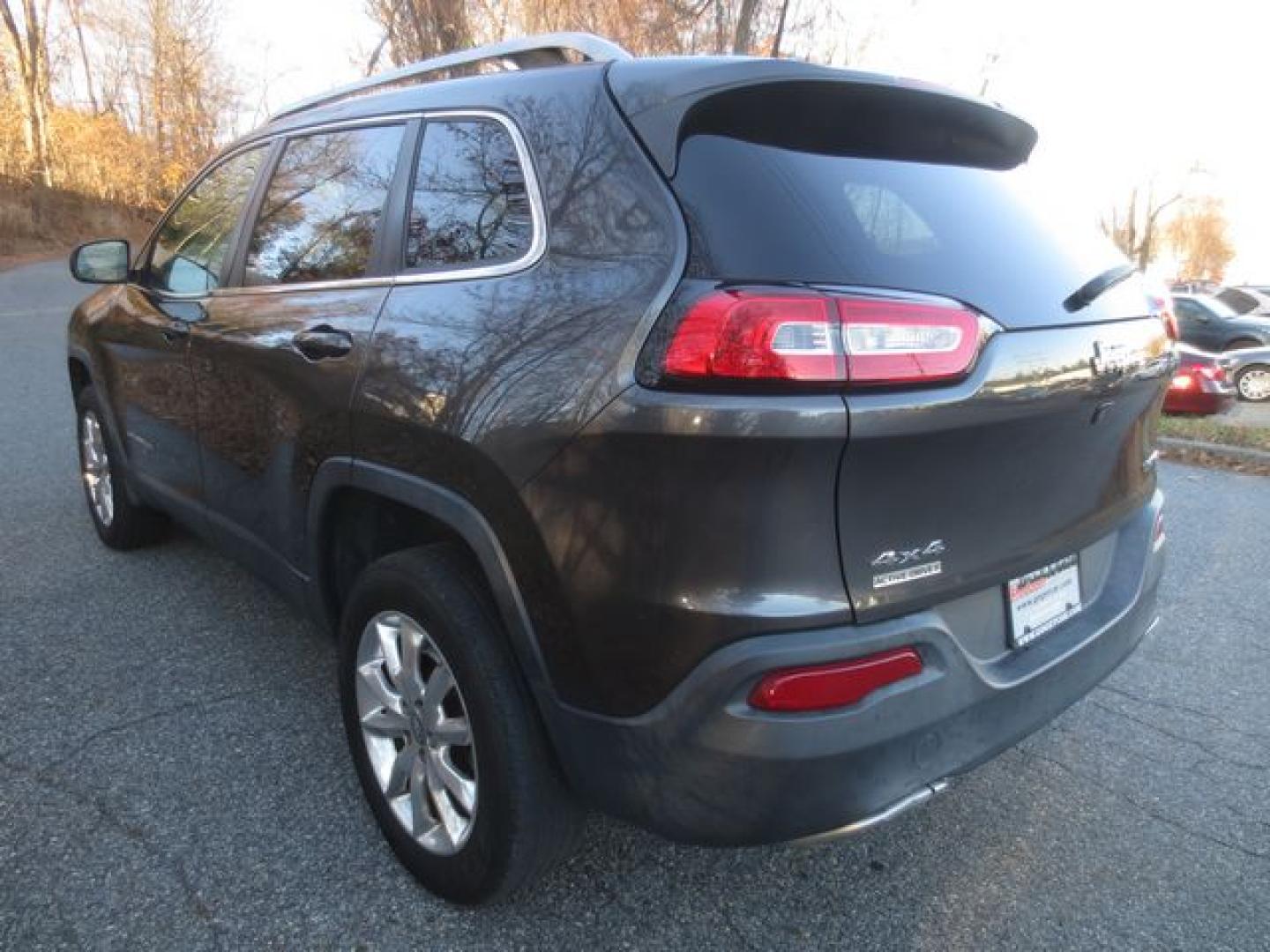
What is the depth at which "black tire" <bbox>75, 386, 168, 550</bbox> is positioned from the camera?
13.1 ft

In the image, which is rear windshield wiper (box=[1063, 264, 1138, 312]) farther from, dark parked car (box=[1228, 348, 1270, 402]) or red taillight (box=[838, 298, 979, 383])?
dark parked car (box=[1228, 348, 1270, 402])

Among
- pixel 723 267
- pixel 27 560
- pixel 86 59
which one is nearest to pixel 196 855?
pixel 723 267

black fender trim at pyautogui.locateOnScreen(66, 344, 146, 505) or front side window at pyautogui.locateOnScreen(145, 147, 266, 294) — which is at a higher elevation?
front side window at pyautogui.locateOnScreen(145, 147, 266, 294)

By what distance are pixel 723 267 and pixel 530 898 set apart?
1499 millimetres

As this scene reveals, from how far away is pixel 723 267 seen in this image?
1.60m

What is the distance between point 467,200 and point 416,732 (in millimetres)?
1245

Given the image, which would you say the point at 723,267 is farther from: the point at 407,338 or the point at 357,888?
the point at 357,888

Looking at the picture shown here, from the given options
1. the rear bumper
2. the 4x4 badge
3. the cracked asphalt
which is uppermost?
the 4x4 badge

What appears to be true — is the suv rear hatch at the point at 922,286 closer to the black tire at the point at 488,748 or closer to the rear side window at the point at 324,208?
the black tire at the point at 488,748

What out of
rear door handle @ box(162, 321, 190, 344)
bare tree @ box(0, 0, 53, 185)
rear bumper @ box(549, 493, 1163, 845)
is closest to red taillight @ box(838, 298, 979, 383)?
rear bumper @ box(549, 493, 1163, 845)

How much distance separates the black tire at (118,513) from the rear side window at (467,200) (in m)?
2.37

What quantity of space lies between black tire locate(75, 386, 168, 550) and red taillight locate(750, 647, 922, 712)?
3328mm

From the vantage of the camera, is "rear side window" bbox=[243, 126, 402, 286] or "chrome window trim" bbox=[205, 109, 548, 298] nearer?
"chrome window trim" bbox=[205, 109, 548, 298]

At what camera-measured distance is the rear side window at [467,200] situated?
200 cm
